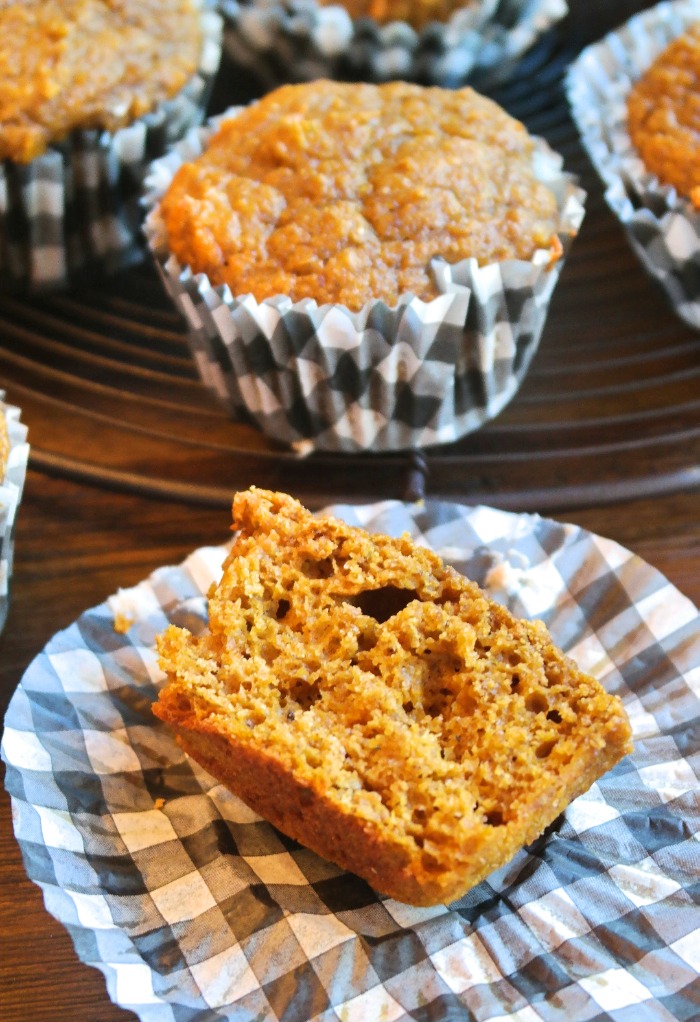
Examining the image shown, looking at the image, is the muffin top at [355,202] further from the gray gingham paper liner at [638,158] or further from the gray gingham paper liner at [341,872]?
the gray gingham paper liner at [341,872]

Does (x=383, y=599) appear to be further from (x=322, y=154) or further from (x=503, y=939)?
(x=322, y=154)

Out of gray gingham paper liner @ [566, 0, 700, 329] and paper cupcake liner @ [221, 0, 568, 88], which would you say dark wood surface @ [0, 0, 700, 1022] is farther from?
paper cupcake liner @ [221, 0, 568, 88]

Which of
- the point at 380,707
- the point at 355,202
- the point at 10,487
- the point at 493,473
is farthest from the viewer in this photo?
the point at 493,473

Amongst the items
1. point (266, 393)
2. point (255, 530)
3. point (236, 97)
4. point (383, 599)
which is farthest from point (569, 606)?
point (236, 97)

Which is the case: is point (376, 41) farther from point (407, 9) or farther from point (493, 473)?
point (493, 473)

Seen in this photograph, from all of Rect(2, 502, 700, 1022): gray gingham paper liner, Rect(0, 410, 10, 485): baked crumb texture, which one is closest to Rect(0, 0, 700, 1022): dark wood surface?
Rect(2, 502, 700, 1022): gray gingham paper liner

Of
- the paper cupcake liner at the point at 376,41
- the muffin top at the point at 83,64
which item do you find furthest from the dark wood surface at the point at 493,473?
the paper cupcake liner at the point at 376,41

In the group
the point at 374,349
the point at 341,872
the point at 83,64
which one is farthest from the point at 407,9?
the point at 341,872
